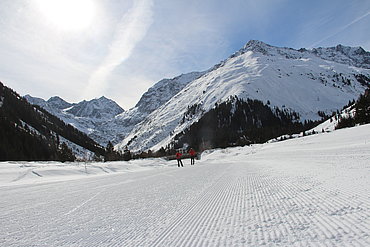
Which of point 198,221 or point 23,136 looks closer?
point 198,221

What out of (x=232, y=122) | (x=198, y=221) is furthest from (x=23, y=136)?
(x=232, y=122)

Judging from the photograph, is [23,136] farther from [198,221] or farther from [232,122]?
[232,122]

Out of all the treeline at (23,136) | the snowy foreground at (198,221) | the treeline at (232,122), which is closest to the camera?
the snowy foreground at (198,221)

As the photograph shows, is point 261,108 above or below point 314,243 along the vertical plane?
above

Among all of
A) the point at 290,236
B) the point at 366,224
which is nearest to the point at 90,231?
the point at 290,236

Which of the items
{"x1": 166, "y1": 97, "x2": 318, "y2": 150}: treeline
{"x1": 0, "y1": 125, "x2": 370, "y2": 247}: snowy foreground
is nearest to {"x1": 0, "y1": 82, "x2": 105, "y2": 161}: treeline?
{"x1": 0, "y1": 125, "x2": 370, "y2": 247}: snowy foreground

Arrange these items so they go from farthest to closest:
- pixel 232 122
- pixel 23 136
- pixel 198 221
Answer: pixel 232 122, pixel 23 136, pixel 198 221

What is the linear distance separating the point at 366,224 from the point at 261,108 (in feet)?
672

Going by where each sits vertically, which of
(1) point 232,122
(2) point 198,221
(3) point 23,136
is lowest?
(2) point 198,221

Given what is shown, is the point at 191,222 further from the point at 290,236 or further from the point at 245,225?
the point at 290,236

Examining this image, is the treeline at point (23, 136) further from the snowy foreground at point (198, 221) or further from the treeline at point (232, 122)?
the treeline at point (232, 122)

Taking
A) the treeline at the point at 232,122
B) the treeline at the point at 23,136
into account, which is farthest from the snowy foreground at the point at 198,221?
the treeline at the point at 232,122

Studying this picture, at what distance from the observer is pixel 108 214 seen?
13.7 ft

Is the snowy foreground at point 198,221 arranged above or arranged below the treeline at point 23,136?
below
